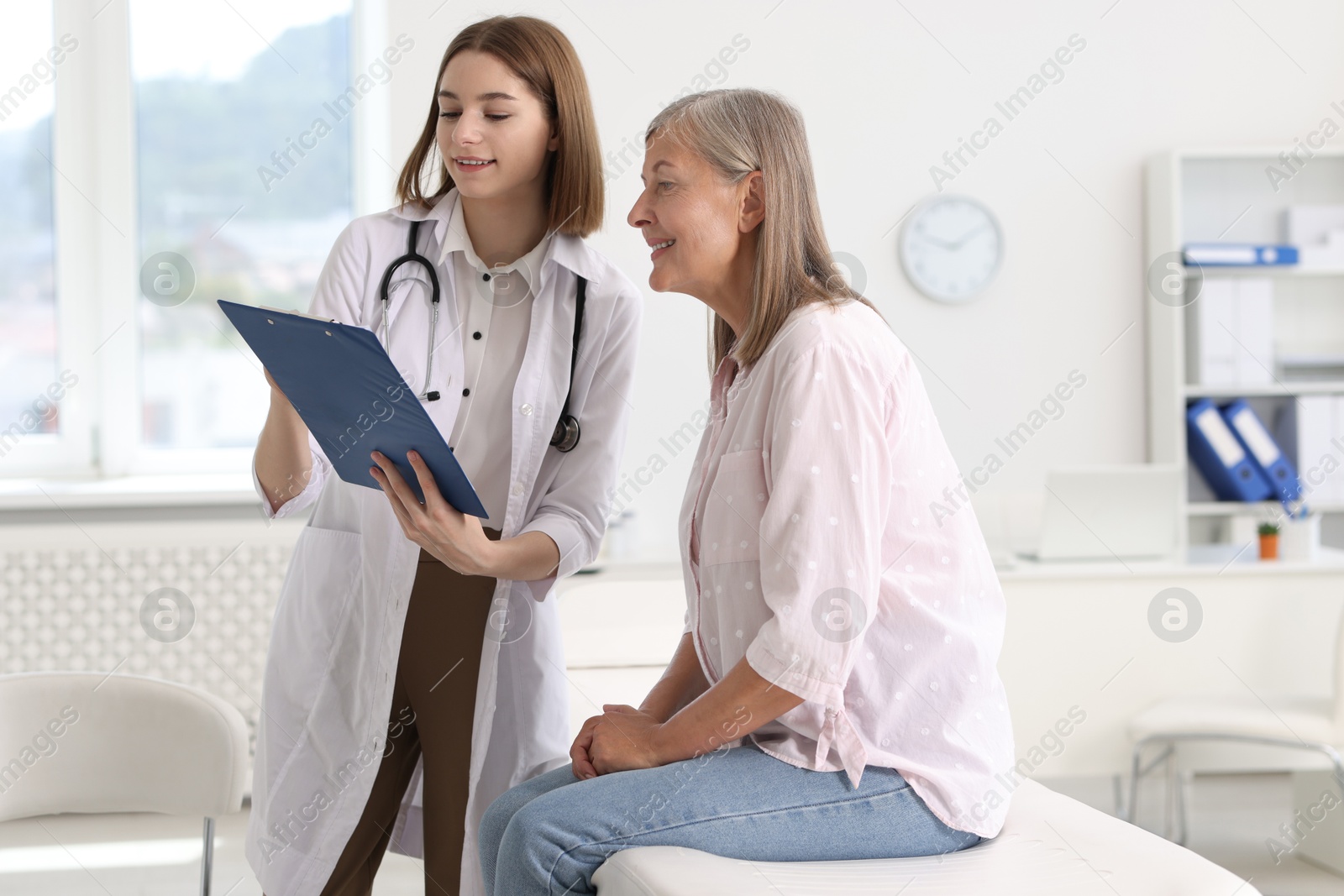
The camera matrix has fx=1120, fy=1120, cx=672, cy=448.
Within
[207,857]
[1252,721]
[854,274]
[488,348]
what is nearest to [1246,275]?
[854,274]

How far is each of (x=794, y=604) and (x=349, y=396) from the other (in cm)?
50

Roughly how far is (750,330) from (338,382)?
0.45 meters

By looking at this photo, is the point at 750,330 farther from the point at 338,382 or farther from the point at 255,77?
the point at 255,77

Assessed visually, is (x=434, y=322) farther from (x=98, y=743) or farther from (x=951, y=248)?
(x=951, y=248)

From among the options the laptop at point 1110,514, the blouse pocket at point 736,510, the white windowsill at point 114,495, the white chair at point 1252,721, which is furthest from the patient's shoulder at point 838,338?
the white windowsill at point 114,495

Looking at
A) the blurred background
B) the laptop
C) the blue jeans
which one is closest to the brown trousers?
the blue jeans

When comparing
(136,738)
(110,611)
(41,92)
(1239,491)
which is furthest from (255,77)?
(1239,491)

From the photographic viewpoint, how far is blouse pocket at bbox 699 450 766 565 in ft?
3.93

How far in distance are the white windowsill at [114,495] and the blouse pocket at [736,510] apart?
8.21ft

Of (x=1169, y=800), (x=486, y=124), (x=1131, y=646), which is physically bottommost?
(x=1169, y=800)

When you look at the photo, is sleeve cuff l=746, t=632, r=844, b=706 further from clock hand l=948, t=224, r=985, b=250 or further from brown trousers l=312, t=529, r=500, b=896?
clock hand l=948, t=224, r=985, b=250

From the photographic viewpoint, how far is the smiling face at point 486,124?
53.0 inches

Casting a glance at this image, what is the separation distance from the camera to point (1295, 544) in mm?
3215

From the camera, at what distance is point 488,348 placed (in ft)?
4.75
